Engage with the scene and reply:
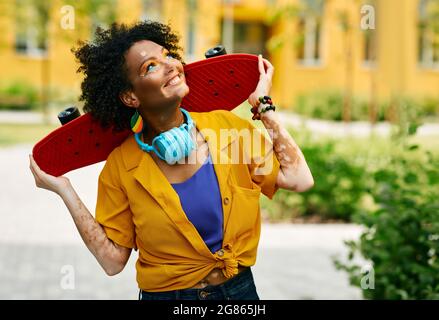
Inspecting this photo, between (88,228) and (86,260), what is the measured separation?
4531 mm

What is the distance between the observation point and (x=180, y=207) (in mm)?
2262

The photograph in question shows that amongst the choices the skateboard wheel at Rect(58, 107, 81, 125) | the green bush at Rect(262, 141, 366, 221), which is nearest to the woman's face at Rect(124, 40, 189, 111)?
the skateboard wheel at Rect(58, 107, 81, 125)

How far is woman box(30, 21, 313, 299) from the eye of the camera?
230cm

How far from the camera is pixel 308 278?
6383 millimetres

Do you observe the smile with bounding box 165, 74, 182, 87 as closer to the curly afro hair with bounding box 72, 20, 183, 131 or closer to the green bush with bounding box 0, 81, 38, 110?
the curly afro hair with bounding box 72, 20, 183, 131

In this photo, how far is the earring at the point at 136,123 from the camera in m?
2.38

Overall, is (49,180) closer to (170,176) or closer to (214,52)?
(170,176)

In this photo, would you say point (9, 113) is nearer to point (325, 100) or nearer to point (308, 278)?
point (325, 100)

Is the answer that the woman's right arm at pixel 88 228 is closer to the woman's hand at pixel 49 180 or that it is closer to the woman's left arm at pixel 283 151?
the woman's hand at pixel 49 180

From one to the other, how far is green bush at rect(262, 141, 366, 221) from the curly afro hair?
258 inches

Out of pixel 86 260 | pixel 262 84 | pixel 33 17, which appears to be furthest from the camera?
pixel 33 17

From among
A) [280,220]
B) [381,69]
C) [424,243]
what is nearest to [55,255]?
[280,220]

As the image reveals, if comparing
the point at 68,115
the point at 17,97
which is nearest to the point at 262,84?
the point at 68,115

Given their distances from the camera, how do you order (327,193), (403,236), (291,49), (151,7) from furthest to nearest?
(151,7)
(291,49)
(327,193)
(403,236)
